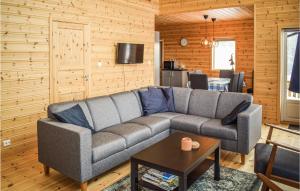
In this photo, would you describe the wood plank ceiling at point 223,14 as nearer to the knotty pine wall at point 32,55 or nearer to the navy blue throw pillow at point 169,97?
the knotty pine wall at point 32,55

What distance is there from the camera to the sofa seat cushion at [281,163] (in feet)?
7.52

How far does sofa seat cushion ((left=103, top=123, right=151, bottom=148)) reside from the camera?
3277mm

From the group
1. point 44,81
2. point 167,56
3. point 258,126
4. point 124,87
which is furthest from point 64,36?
point 167,56

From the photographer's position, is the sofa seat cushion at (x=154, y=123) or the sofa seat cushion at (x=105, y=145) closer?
the sofa seat cushion at (x=105, y=145)

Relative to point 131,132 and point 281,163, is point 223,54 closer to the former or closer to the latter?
point 131,132

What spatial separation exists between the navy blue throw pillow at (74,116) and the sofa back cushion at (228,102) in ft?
6.87

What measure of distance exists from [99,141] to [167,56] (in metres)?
7.66

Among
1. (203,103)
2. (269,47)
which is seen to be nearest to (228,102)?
(203,103)

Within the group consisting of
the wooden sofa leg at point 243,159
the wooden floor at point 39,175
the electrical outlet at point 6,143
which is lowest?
the wooden floor at point 39,175

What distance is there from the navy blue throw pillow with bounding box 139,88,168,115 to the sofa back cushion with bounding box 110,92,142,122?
12 cm

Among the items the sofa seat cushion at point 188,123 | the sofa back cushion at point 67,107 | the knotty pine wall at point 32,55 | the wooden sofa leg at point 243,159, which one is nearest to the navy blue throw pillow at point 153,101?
the sofa seat cushion at point 188,123

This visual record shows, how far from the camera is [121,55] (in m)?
5.95

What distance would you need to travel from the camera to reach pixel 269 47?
17.7 feet

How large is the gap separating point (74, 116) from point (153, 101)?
163 cm
